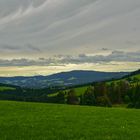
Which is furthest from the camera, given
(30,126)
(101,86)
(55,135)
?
(101,86)

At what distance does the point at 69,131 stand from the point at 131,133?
461cm

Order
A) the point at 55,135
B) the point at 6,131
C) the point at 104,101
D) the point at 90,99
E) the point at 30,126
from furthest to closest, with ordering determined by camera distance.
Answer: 1. the point at 90,99
2. the point at 104,101
3. the point at 30,126
4. the point at 6,131
5. the point at 55,135

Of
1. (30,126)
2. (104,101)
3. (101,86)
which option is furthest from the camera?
(101,86)

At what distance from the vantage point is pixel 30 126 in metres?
29.8

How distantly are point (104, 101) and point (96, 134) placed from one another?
4347 inches

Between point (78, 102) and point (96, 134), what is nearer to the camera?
point (96, 134)

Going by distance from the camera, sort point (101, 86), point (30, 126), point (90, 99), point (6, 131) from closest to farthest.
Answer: point (6, 131) < point (30, 126) < point (90, 99) < point (101, 86)

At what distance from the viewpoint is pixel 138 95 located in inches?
5704

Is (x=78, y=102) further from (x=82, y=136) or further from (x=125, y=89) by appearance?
(x=82, y=136)

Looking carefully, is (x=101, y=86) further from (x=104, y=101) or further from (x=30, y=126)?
(x=30, y=126)

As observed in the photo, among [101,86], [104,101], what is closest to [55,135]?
[104,101]

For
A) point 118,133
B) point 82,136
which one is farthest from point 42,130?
point 118,133

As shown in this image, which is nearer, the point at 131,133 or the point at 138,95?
the point at 131,133

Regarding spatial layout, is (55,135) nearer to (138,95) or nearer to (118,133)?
(118,133)
